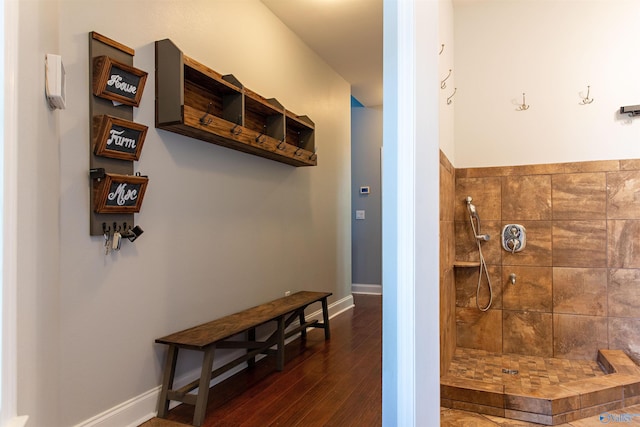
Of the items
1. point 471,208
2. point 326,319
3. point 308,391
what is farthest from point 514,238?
point 308,391

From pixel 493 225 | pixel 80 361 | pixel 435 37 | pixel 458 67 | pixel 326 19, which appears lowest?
pixel 80 361

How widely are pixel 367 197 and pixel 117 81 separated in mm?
4603

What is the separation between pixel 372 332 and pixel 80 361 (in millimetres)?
2718

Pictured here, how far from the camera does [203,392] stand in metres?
2.13

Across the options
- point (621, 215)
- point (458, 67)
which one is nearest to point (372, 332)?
point (621, 215)

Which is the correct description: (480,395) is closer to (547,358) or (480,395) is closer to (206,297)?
(547,358)

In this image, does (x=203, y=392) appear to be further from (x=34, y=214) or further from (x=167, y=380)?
(x=34, y=214)

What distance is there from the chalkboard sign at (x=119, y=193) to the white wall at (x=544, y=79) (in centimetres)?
249

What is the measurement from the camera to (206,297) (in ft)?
8.67

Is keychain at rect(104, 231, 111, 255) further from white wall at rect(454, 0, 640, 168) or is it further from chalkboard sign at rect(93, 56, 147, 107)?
white wall at rect(454, 0, 640, 168)

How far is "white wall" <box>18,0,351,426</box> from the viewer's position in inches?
45.5

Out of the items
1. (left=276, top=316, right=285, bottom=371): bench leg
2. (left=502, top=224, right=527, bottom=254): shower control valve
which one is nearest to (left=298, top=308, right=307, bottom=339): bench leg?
(left=276, top=316, right=285, bottom=371): bench leg

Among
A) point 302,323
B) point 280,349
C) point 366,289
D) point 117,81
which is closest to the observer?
point 117,81

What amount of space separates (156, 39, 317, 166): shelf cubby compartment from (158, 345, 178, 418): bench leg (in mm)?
1295
